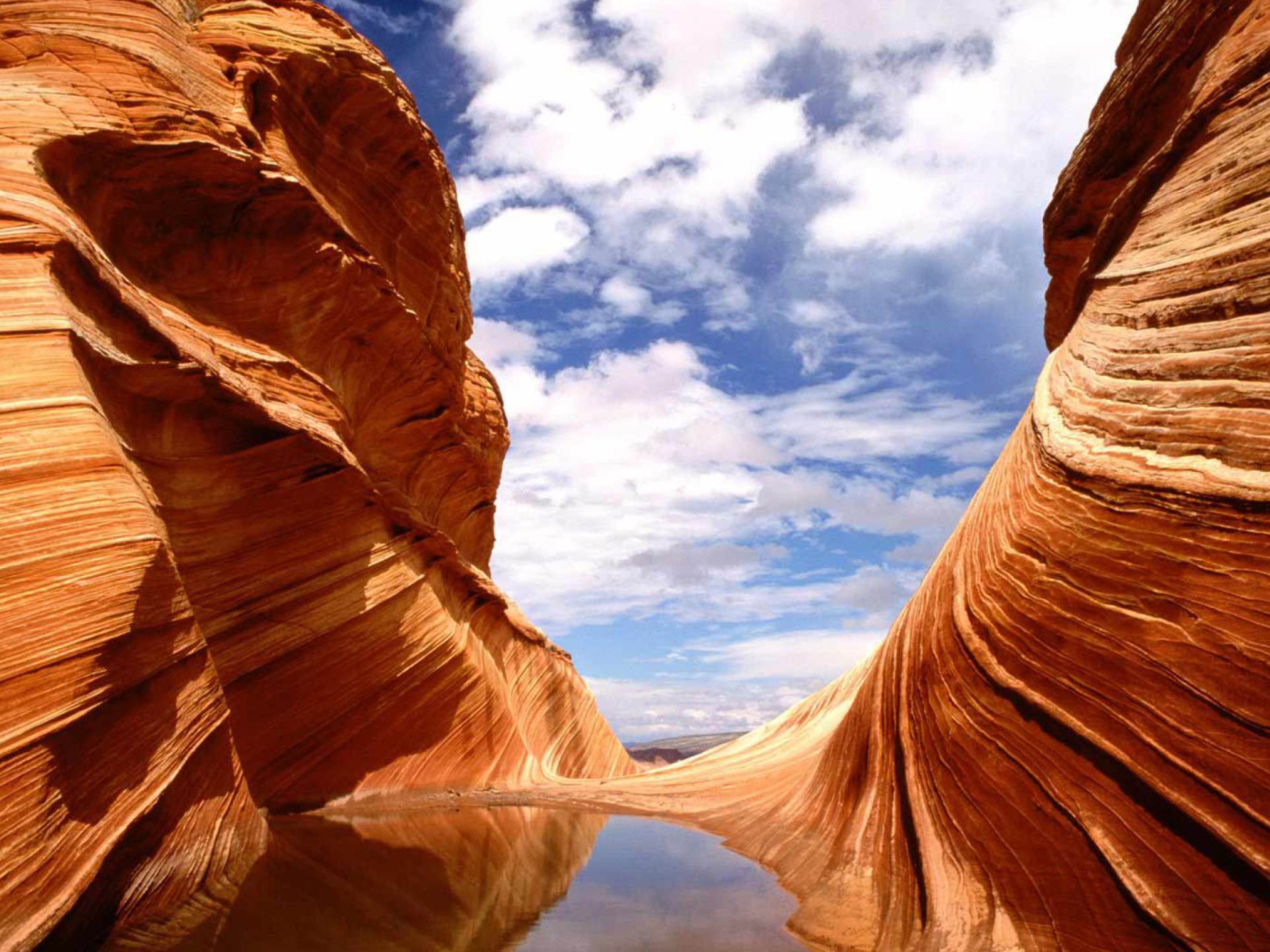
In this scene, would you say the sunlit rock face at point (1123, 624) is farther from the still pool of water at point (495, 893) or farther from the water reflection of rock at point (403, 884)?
the water reflection of rock at point (403, 884)

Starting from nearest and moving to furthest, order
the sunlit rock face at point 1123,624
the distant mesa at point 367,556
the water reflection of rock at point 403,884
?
the sunlit rock face at point 1123,624 < the distant mesa at point 367,556 < the water reflection of rock at point 403,884

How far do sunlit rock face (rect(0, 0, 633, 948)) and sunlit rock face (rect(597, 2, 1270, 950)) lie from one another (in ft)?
10.2

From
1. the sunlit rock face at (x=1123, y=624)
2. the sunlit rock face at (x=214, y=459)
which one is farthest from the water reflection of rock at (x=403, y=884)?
the sunlit rock face at (x=1123, y=624)

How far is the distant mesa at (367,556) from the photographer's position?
9.70ft

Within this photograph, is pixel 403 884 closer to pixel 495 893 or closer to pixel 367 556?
pixel 495 893

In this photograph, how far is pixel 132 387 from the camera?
16.6 feet

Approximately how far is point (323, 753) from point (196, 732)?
3278 mm

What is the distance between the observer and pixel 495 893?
4.14m

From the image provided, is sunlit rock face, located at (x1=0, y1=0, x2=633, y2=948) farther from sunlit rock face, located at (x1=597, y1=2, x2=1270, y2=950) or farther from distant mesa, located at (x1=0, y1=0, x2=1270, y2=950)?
sunlit rock face, located at (x1=597, y1=2, x2=1270, y2=950)

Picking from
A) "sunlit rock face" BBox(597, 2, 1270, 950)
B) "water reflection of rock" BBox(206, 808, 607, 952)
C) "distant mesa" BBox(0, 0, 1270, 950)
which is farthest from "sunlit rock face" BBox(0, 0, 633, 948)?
"sunlit rock face" BBox(597, 2, 1270, 950)

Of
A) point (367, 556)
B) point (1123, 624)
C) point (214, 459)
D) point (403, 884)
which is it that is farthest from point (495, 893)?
point (367, 556)

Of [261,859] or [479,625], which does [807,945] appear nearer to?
[261,859]

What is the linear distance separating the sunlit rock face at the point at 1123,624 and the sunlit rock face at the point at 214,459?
3.11m

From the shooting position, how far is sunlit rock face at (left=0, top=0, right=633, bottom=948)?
3.50 meters
